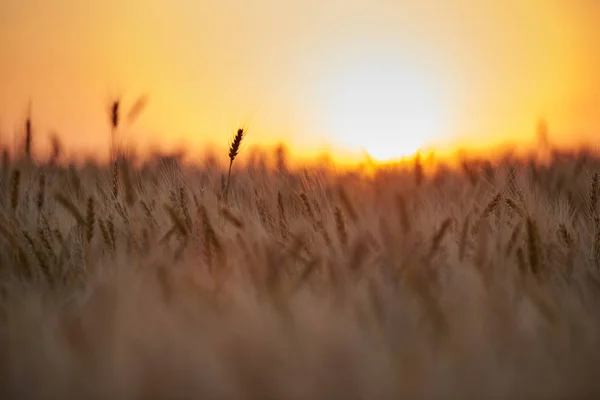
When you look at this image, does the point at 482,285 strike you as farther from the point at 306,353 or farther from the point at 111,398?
the point at 111,398

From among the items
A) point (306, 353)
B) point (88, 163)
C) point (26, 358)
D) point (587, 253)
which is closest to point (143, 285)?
point (26, 358)

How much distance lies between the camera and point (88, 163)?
4.30m

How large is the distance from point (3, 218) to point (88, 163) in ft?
9.88

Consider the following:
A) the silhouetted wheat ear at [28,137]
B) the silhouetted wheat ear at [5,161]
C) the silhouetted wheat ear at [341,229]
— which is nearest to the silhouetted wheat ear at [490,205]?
the silhouetted wheat ear at [341,229]

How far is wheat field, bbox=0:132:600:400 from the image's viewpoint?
810mm

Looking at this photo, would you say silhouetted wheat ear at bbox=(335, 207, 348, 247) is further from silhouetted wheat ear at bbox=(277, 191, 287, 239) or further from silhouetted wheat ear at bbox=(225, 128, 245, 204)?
silhouetted wheat ear at bbox=(225, 128, 245, 204)

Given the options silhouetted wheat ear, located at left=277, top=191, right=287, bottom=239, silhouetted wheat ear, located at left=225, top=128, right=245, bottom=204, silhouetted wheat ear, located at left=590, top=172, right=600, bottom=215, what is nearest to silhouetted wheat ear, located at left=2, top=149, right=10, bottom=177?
silhouetted wheat ear, located at left=225, top=128, right=245, bottom=204

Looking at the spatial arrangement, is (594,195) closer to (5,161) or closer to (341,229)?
(341,229)

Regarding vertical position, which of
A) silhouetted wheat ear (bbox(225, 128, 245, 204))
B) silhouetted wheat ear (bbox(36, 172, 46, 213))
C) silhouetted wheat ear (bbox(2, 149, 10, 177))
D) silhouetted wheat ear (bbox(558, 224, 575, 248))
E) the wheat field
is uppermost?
silhouetted wheat ear (bbox(225, 128, 245, 204))

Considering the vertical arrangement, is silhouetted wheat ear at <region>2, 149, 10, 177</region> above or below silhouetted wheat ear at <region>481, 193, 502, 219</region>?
above

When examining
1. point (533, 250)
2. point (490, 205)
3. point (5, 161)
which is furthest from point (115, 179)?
point (533, 250)

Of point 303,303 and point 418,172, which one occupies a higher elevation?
point 418,172

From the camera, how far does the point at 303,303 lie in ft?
3.22

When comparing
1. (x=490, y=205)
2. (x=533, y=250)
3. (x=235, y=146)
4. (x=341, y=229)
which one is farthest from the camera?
(x=235, y=146)
